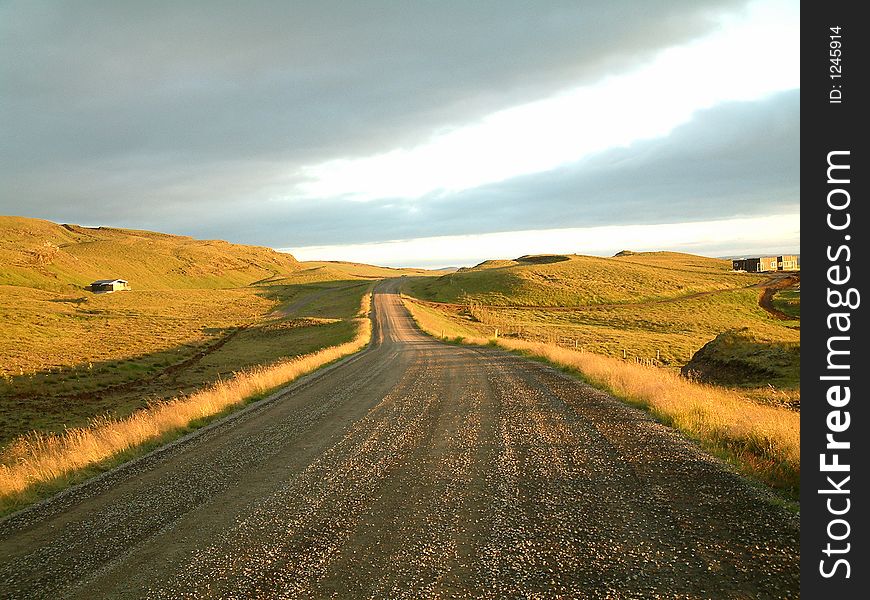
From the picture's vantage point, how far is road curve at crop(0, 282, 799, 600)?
4617mm

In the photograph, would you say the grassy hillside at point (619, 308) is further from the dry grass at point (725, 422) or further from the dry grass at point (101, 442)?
the dry grass at point (101, 442)

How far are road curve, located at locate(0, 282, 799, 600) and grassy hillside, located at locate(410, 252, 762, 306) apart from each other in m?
69.7

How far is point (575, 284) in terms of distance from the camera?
8688cm

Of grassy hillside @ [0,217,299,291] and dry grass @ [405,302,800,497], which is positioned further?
grassy hillside @ [0,217,299,291]

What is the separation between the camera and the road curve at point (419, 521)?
4.62 meters

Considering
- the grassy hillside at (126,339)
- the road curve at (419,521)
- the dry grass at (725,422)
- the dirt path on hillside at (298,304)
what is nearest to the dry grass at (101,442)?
the road curve at (419,521)

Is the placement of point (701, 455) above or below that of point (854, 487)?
below

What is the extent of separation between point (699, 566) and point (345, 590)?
3.46 metres

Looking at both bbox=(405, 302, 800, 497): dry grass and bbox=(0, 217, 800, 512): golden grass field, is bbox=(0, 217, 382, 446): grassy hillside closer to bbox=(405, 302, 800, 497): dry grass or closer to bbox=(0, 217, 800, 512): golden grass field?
bbox=(0, 217, 800, 512): golden grass field

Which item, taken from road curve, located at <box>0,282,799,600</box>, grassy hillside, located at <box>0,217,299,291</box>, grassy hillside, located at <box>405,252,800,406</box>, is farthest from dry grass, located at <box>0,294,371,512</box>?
grassy hillside, located at <box>0,217,299,291</box>

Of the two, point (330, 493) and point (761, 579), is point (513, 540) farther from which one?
point (330, 493)

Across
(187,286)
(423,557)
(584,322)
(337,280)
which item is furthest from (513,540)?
(187,286)

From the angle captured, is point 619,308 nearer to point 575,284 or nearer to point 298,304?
point 575,284

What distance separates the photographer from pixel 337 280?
139625 millimetres
